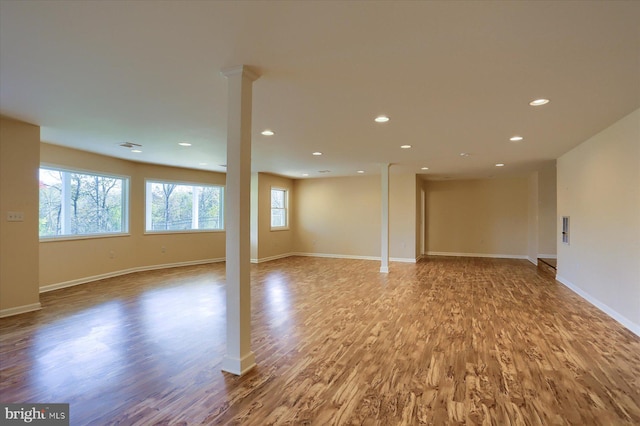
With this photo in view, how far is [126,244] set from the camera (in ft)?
22.0

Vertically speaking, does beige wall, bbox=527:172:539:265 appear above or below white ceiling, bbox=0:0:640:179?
below

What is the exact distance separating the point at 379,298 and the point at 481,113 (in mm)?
2893

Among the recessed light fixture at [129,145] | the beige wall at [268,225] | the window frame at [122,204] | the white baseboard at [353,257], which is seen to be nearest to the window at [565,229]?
the white baseboard at [353,257]

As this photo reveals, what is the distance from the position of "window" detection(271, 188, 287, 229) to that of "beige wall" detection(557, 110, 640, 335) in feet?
22.9

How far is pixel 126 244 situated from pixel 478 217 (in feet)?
31.3

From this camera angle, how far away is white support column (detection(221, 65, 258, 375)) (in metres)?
2.49

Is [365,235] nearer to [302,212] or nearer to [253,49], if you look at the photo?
[302,212]

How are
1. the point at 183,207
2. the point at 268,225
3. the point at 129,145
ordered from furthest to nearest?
the point at 268,225 < the point at 183,207 < the point at 129,145

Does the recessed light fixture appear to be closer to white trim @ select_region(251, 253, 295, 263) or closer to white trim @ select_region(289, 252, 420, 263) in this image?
white trim @ select_region(251, 253, 295, 263)

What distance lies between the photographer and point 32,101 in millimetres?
3236

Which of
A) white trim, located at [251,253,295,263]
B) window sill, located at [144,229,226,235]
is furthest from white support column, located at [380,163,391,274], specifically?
window sill, located at [144,229,226,235]

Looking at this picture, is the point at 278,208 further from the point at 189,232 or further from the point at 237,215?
the point at 237,215

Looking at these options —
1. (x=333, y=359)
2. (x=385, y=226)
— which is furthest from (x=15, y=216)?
(x=385, y=226)

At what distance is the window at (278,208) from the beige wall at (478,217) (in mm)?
4706
